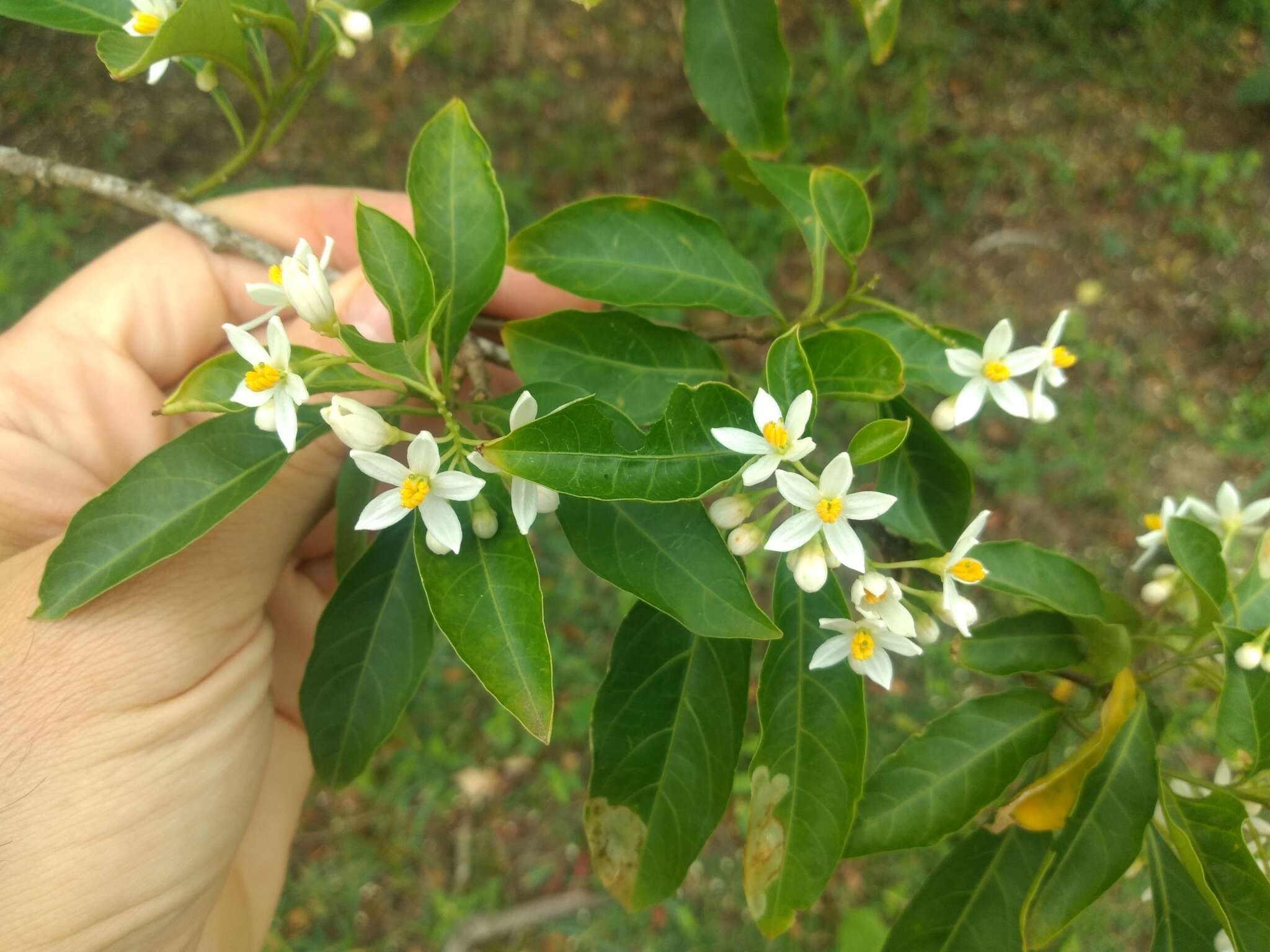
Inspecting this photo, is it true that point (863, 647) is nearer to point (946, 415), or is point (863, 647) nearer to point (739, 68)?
point (946, 415)

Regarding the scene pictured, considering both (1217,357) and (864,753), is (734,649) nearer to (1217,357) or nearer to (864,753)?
(864,753)

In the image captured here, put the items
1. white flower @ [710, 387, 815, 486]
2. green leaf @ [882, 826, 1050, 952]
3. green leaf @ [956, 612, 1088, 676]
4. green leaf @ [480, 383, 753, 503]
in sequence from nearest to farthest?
green leaf @ [480, 383, 753, 503] < white flower @ [710, 387, 815, 486] < green leaf @ [956, 612, 1088, 676] < green leaf @ [882, 826, 1050, 952]

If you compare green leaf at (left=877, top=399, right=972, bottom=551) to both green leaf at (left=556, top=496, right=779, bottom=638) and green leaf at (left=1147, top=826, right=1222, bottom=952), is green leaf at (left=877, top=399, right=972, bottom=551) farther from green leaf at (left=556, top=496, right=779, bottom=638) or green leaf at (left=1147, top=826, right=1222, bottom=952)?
green leaf at (left=1147, top=826, right=1222, bottom=952)

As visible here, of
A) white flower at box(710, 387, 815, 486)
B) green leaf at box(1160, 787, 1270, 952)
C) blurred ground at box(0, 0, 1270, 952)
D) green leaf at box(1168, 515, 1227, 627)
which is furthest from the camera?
blurred ground at box(0, 0, 1270, 952)

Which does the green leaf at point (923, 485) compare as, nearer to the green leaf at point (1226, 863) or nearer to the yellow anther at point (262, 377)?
the green leaf at point (1226, 863)

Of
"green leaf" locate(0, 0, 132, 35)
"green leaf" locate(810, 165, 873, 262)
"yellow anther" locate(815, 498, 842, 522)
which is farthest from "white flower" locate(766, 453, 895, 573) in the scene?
"green leaf" locate(0, 0, 132, 35)

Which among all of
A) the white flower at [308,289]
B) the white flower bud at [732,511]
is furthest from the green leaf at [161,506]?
the white flower bud at [732,511]
